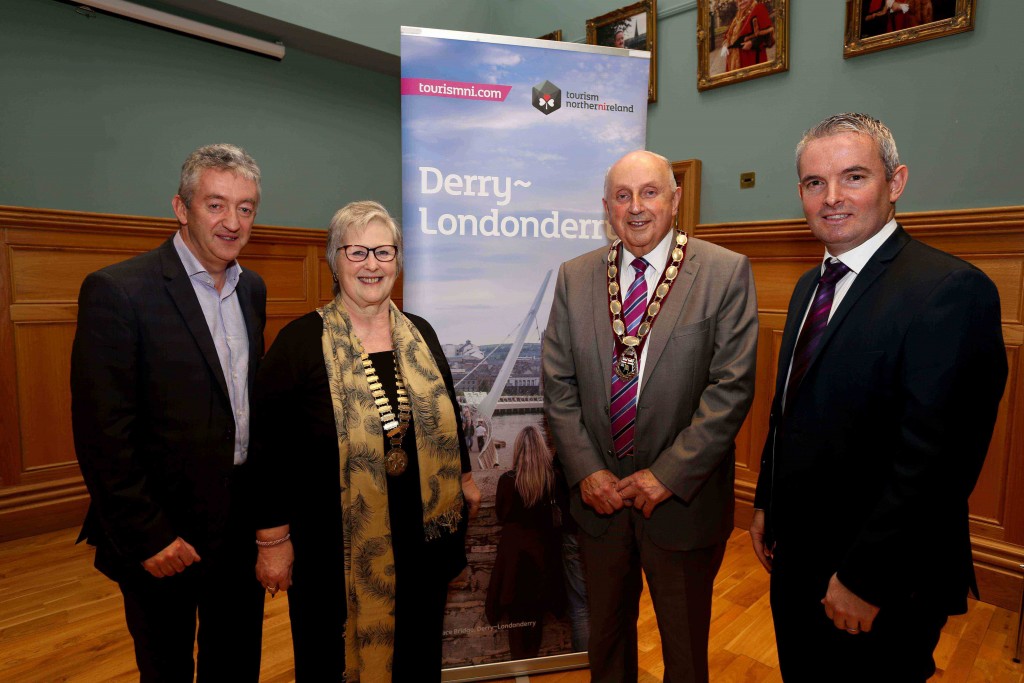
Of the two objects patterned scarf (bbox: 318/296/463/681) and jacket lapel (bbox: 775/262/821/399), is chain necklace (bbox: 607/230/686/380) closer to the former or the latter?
jacket lapel (bbox: 775/262/821/399)

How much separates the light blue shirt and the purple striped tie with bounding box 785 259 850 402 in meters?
1.41

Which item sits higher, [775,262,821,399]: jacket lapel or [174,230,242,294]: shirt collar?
[174,230,242,294]: shirt collar

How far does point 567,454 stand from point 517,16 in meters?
4.21

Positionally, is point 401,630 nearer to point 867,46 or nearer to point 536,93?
point 536,93

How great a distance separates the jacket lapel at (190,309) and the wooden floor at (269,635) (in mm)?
1445

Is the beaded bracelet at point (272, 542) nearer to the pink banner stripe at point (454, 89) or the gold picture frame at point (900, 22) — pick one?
the pink banner stripe at point (454, 89)

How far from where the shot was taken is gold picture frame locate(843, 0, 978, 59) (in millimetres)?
2705

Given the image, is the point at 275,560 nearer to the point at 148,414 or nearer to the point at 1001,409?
the point at 148,414

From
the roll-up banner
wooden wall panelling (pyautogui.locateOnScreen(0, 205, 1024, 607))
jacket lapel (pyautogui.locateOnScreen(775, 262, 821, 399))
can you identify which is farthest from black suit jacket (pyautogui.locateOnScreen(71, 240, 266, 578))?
wooden wall panelling (pyautogui.locateOnScreen(0, 205, 1024, 607))

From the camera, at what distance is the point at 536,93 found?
2145 millimetres

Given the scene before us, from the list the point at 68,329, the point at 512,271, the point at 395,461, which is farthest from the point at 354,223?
the point at 68,329

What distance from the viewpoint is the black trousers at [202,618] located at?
4.94 feet

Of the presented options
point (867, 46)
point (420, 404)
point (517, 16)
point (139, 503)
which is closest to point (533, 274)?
point (420, 404)

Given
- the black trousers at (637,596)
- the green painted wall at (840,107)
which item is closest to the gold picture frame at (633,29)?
the green painted wall at (840,107)
